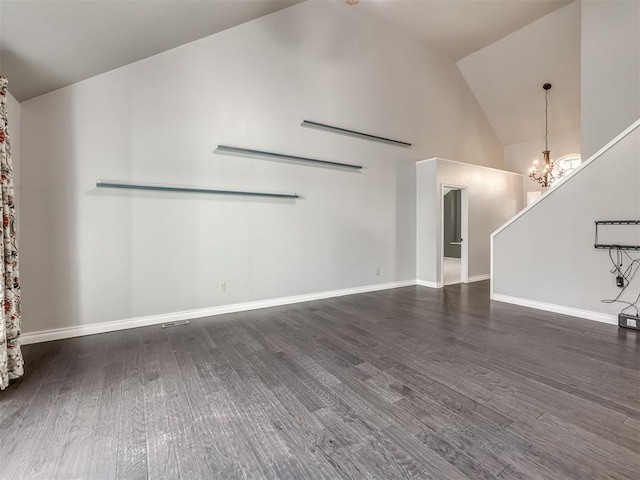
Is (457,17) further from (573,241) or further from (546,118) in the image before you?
(573,241)

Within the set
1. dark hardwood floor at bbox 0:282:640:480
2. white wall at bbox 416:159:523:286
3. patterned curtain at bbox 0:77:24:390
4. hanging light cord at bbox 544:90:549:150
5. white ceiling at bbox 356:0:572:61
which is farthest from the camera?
hanging light cord at bbox 544:90:549:150

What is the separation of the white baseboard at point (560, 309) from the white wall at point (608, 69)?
2678 mm

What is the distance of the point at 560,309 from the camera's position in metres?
4.09

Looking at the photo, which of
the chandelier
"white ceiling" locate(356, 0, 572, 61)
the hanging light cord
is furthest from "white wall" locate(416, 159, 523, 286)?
"white ceiling" locate(356, 0, 572, 61)

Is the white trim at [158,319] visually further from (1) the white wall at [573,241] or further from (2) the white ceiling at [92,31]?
(1) the white wall at [573,241]

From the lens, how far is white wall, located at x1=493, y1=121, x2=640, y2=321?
356 cm

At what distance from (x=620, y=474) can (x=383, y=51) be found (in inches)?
249

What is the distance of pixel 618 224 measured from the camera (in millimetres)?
3600

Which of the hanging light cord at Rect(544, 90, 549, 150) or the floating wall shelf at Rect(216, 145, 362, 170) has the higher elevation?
the hanging light cord at Rect(544, 90, 549, 150)

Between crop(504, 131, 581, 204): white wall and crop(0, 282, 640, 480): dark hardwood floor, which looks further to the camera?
crop(504, 131, 581, 204): white wall

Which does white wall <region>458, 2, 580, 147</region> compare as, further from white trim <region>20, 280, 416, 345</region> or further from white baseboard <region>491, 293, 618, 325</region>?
white trim <region>20, 280, 416, 345</region>

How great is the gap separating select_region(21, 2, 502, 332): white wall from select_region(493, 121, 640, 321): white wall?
2.03 m

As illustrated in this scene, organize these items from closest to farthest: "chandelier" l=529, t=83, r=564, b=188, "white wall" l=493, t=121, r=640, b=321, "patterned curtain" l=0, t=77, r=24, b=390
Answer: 1. "patterned curtain" l=0, t=77, r=24, b=390
2. "white wall" l=493, t=121, r=640, b=321
3. "chandelier" l=529, t=83, r=564, b=188

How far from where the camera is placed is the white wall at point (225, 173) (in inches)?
130
